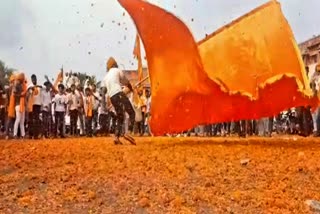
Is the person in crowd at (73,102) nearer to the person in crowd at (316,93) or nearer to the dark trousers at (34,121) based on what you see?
the dark trousers at (34,121)

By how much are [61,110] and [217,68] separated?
8.04 meters

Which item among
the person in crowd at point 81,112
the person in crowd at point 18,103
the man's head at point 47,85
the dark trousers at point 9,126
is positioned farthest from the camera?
the person in crowd at point 81,112

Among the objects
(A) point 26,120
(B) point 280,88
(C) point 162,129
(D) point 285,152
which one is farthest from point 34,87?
(D) point 285,152

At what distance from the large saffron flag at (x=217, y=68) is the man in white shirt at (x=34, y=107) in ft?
19.4

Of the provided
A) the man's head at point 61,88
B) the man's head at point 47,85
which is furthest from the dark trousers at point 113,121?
the man's head at point 47,85

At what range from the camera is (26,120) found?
20.4 metres

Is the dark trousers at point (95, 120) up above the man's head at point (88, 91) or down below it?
below

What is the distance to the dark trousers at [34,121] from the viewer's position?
1976 centimetres

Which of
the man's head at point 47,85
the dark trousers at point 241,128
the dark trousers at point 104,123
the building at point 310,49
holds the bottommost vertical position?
the dark trousers at point 241,128

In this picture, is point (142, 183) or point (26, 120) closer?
point (142, 183)

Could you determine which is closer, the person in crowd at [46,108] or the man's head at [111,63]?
the man's head at [111,63]

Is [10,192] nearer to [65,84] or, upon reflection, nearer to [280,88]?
[280,88]

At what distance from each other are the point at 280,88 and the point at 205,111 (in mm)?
1776

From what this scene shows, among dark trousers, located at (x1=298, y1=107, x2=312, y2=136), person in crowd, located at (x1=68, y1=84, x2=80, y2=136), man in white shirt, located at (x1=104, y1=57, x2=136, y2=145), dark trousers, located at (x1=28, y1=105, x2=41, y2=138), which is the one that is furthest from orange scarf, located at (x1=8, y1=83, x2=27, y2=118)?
dark trousers, located at (x1=298, y1=107, x2=312, y2=136)
